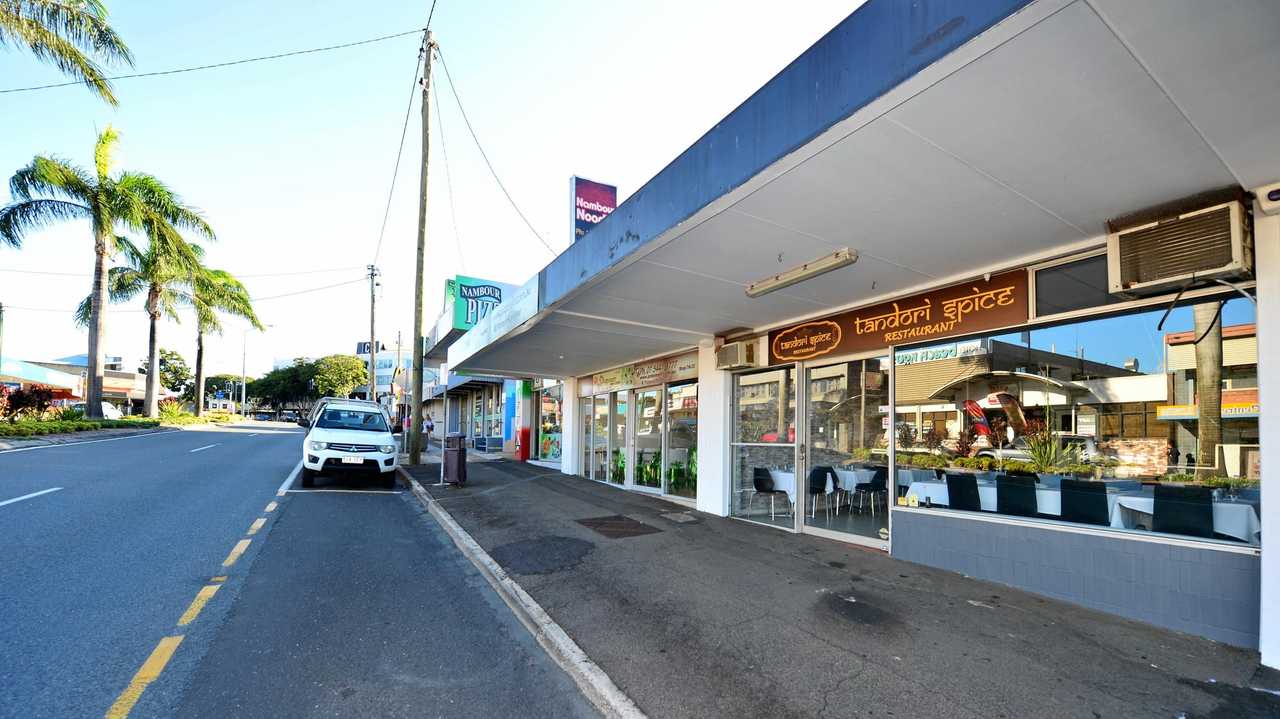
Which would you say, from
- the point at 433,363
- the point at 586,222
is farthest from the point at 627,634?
the point at 433,363

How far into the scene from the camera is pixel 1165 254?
4.33 meters

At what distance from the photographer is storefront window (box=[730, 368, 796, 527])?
8852mm

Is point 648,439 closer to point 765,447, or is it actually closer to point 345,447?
point 765,447

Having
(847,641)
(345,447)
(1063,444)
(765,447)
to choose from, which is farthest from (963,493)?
(345,447)

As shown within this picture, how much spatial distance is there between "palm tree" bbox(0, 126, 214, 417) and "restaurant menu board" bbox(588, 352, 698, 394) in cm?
2139

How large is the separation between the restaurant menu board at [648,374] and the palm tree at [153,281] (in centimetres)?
2392

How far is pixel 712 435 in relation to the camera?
9766 millimetres

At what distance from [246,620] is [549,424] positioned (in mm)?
14384

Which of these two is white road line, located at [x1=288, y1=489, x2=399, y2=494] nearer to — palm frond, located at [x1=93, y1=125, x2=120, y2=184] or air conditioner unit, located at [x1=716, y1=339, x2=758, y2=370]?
air conditioner unit, located at [x1=716, y1=339, x2=758, y2=370]

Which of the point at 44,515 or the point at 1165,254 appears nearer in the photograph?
the point at 1165,254

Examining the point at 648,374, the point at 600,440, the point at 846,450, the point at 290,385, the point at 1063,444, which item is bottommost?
the point at 600,440

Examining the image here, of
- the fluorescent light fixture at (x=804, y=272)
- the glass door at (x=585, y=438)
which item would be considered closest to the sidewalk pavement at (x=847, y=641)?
the fluorescent light fixture at (x=804, y=272)

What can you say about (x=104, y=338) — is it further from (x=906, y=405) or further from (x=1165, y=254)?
(x=1165, y=254)

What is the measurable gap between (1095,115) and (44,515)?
11.5 metres
